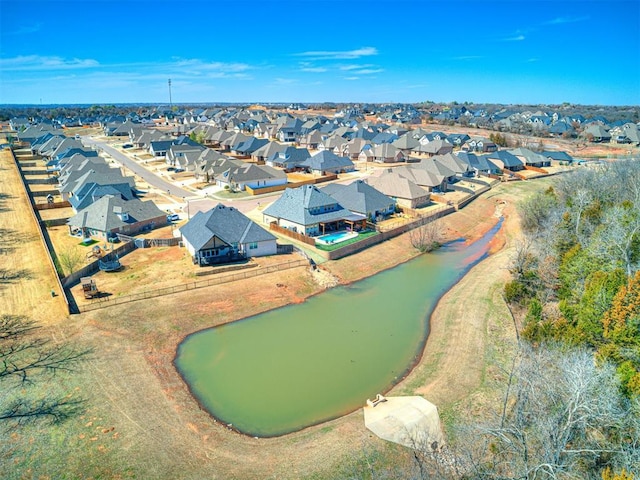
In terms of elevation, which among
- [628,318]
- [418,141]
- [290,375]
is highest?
[418,141]

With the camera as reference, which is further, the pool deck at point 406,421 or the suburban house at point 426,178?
the suburban house at point 426,178

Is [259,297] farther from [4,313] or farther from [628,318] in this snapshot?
[628,318]

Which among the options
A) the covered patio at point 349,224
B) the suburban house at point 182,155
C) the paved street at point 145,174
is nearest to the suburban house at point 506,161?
the covered patio at point 349,224

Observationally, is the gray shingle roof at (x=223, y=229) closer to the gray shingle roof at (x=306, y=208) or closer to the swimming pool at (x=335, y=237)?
the gray shingle roof at (x=306, y=208)

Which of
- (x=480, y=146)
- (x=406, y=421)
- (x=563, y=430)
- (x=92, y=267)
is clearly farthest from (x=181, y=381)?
(x=480, y=146)

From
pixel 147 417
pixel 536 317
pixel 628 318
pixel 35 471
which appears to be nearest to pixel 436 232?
pixel 536 317

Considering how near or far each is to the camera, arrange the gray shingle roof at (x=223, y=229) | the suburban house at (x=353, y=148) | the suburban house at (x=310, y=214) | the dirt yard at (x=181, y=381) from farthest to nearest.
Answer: the suburban house at (x=353, y=148), the suburban house at (x=310, y=214), the gray shingle roof at (x=223, y=229), the dirt yard at (x=181, y=381)
